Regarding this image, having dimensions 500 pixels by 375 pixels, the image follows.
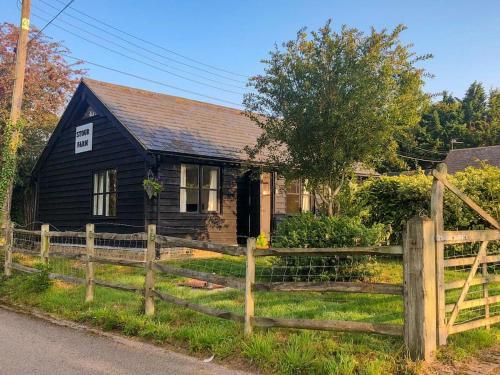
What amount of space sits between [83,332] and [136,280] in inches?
124

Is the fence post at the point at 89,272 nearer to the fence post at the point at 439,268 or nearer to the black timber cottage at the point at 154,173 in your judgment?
the black timber cottage at the point at 154,173

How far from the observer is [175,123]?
653 inches

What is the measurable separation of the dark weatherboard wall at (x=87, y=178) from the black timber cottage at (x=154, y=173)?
0.03 m

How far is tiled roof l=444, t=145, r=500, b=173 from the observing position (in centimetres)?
3234

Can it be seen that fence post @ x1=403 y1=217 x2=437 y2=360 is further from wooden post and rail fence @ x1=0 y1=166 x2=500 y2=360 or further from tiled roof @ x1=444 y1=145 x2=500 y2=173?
tiled roof @ x1=444 y1=145 x2=500 y2=173

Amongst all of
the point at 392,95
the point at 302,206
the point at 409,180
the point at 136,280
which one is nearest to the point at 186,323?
the point at 136,280

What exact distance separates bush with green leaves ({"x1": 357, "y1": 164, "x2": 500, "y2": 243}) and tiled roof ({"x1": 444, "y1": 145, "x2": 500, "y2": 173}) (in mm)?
21733

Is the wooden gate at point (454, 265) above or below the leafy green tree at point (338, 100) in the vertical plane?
below

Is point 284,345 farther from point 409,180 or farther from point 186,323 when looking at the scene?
point 409,180

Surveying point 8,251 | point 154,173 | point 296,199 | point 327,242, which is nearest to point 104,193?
point 154,173

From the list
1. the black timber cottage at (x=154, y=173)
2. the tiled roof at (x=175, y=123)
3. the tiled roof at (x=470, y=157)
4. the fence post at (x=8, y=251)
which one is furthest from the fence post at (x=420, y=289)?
the tiled roof at (x=470, y=157)

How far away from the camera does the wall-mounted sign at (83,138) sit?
664 inches

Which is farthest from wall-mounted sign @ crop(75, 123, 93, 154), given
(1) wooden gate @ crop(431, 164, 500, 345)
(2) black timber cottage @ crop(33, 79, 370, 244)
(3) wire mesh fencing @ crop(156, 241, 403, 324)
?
(1) wooden gate @ crop(431, 164, 500, 345)

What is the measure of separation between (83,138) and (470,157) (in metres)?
27.3
